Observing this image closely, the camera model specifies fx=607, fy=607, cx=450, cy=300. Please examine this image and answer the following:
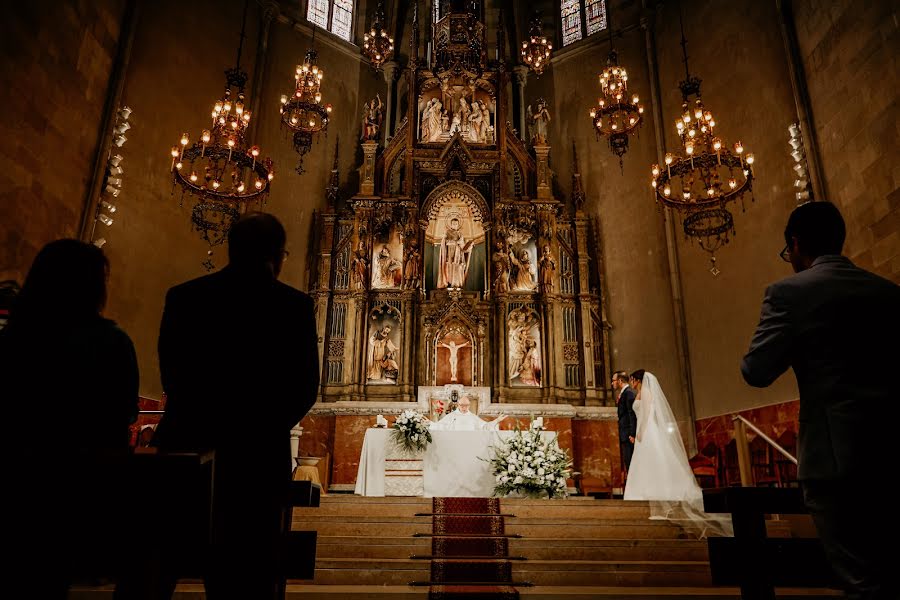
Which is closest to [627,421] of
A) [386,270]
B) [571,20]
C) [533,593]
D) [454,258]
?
[533,593]

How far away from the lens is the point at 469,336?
12.0m

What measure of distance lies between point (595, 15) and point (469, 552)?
45.0 ft

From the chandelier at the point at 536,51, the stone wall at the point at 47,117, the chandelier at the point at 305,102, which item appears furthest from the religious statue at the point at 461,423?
the chandelier at the point at 536,51

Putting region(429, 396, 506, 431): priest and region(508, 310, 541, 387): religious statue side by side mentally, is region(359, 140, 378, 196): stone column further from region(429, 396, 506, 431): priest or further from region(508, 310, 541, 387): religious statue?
region(429, 396, 506, 431): priest

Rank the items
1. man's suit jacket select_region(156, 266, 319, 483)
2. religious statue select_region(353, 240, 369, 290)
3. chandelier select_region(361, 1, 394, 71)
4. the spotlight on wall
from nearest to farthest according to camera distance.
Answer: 1. man's suit jacket select_region(156, 266, 319, 483)
2. the spotlight on wall
3. religious statue select_region(353, 240, 369, 290)
4. chandelier select_region(361, 1, 394, 71)

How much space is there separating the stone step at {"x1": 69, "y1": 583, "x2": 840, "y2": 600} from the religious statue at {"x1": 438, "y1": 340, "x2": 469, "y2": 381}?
6.71 m

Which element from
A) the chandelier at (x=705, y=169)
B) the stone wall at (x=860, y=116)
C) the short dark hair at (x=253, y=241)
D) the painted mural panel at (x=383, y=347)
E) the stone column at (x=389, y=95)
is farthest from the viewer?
the stone column at (x=389, y=95)

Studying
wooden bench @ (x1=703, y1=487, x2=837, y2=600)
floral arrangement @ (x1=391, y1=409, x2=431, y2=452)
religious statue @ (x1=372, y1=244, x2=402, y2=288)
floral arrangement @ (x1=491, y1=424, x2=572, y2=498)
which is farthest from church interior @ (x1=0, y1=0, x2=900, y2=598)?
wooden bench @ (x1=703, y1=487, x2=837, y2=600)

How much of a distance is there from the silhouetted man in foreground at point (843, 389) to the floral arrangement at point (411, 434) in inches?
259

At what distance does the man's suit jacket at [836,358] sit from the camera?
6.23 feet

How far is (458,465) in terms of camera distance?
8.45 meters

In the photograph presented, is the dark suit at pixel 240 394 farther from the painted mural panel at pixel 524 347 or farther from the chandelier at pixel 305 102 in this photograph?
the painted mural panel at pixel 524 347

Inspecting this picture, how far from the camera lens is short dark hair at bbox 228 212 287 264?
2.19m

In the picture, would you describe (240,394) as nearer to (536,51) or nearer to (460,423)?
(460,423)
